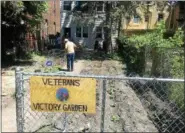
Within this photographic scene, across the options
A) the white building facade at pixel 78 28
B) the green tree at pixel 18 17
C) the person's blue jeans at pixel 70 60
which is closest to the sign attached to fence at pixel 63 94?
the green tree at pixel 18 17

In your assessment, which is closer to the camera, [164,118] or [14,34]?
[164,118]

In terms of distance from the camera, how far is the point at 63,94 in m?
4.59

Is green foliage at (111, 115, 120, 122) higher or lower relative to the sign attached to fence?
lower

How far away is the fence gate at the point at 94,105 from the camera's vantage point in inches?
180

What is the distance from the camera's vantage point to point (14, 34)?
22891 mm

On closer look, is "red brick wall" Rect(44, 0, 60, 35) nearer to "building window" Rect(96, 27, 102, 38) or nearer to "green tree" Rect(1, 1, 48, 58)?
"building window" Rect(96, 27, 102, 38)

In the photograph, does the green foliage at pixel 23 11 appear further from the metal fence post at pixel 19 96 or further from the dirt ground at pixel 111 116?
the metal fence post at pixel 19 96

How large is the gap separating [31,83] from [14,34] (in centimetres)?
1885

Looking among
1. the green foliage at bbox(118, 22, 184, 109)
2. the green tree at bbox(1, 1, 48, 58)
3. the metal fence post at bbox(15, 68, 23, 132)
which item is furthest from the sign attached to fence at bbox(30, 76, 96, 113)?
the green tree at bbox(1, 1, 48, 58)

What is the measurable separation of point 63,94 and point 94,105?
1.32 ft

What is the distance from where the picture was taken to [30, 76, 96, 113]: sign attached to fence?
454 cm

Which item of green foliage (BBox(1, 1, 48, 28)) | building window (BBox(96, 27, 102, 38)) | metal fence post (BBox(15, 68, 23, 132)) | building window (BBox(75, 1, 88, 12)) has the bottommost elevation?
building window (BBox(96, 27, 102, 38))

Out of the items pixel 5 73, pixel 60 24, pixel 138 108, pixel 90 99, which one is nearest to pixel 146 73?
pixel 138 108

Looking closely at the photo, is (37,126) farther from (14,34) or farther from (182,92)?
(14,34)
